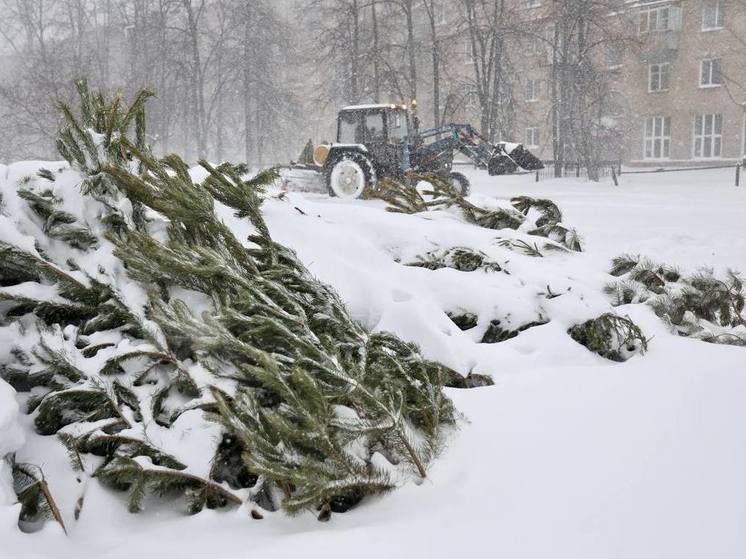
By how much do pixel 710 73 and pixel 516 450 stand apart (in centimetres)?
3467

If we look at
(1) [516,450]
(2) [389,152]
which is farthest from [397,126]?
(1) [516,450]

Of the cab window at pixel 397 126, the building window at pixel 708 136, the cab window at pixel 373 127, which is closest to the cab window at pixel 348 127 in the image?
the cab window at pixel 373 127

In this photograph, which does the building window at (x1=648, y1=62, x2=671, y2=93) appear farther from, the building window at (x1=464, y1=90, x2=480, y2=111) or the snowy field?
the snowy field

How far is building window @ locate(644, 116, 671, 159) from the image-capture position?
33188 millimetres

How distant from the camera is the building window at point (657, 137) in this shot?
33.2 m

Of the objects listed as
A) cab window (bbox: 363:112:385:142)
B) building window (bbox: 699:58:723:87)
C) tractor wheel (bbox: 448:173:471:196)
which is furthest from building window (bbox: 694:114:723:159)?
cab window (bbox: 363:112:385:142)

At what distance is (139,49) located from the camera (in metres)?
32.9

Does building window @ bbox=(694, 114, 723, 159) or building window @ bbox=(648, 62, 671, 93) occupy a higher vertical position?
building window @ bbox=(648, 62, 671, 93)

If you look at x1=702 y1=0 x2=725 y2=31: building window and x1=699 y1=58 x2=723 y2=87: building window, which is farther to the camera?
x1=699 y1=58 x2=723 y2=87: building window

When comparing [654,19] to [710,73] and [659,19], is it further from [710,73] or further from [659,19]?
[710,73]

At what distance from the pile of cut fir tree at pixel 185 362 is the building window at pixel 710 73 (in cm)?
3394

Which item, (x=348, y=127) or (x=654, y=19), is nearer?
(x=348, y=127)

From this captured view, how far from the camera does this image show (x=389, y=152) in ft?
51.7

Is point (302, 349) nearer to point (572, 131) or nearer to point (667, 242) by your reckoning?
point (667, 242)
